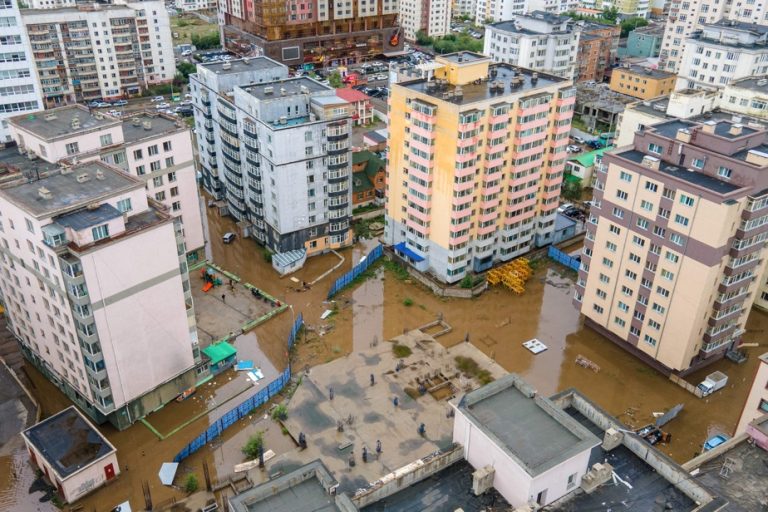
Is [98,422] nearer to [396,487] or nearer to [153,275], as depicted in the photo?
[153,275]

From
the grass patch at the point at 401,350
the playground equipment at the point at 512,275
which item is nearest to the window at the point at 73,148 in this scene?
the grass patch at the point at 401,350

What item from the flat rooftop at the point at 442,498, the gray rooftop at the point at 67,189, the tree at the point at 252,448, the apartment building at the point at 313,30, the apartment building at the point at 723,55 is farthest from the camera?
the apartment building at the point at 313,30

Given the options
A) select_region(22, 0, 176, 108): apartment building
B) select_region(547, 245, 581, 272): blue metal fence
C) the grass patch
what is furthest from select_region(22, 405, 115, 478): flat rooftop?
select_region(22, 0, 176, 108): apartment building

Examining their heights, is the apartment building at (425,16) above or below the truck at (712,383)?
above

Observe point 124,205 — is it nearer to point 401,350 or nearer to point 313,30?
point 401,350

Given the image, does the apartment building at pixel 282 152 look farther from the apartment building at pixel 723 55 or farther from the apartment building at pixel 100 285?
the apartment building at pixel 723 55

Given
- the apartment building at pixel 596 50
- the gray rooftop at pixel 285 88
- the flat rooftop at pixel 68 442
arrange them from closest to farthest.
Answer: the flat rooftop at pixel 68 442, the gray rooftop at pixel 285 88, the apartment building at pixel 596 50
